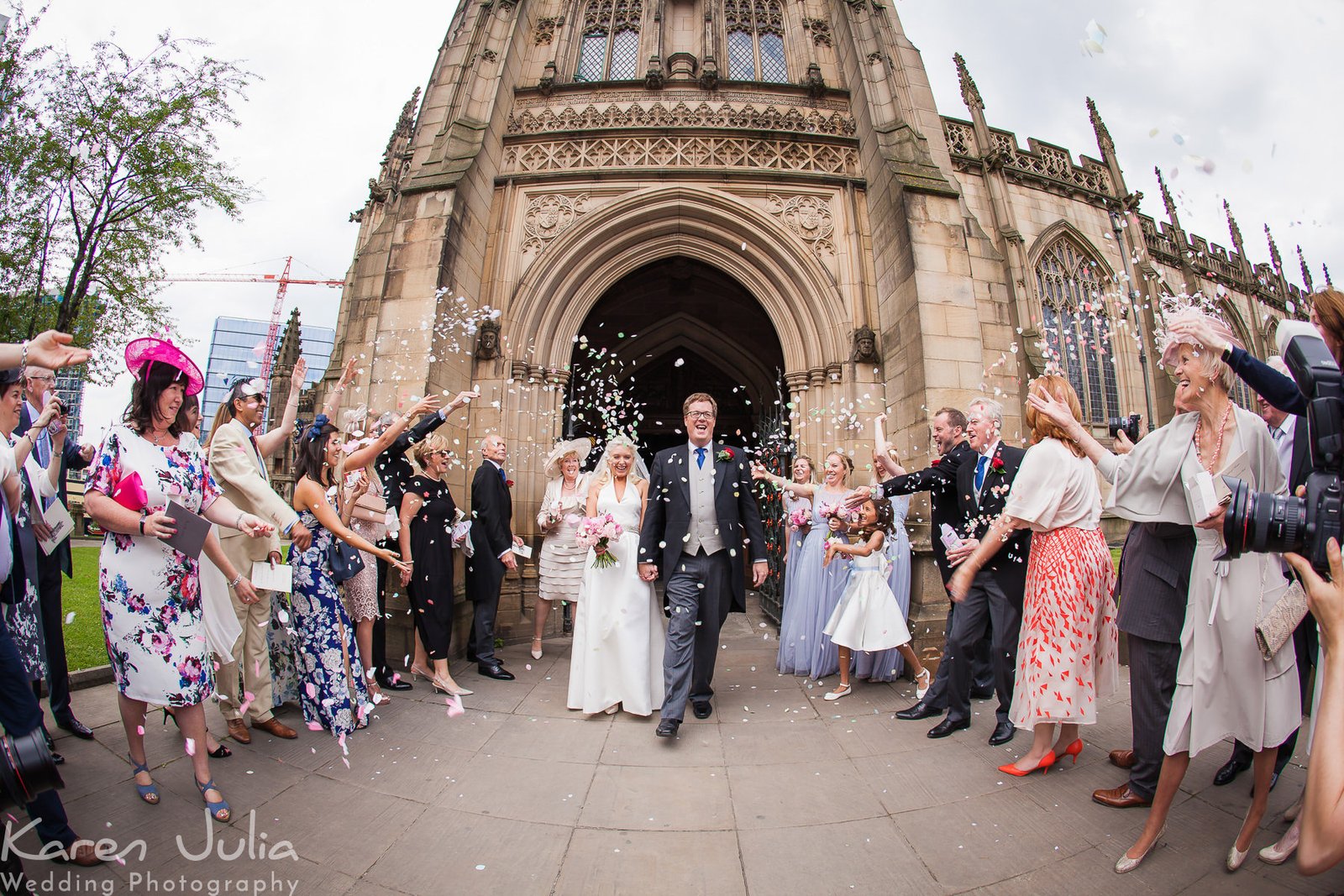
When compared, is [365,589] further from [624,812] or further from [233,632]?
[624,812]

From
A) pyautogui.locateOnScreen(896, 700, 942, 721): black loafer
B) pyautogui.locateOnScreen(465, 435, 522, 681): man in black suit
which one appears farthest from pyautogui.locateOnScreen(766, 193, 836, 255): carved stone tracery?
pyautogui.locateOnScreen(896, 700, 942, 721): black loafer

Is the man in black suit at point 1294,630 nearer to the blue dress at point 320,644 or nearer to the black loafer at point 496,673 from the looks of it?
the blue dress at point 320,644

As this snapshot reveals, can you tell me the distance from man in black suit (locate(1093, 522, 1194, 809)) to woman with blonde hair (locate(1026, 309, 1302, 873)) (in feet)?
0.26

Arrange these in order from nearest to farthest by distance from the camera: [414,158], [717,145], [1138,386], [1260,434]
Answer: [1260,434], [414,158], [717,145], [1138,386]

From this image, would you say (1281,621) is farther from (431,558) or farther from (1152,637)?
(431,558)

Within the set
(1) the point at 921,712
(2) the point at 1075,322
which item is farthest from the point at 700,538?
(2) the point at 1075,322

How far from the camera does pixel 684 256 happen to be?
9.24 m

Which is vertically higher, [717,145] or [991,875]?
[717,145]

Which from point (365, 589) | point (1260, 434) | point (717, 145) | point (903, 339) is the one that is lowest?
point (365, 589)

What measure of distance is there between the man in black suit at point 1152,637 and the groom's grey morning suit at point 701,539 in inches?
81.8

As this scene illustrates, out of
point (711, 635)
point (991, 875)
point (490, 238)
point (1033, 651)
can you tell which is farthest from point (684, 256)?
point (991, 875)

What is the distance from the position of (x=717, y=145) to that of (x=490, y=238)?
140 inches

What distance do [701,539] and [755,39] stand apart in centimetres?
976

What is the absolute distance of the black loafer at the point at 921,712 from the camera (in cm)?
418
